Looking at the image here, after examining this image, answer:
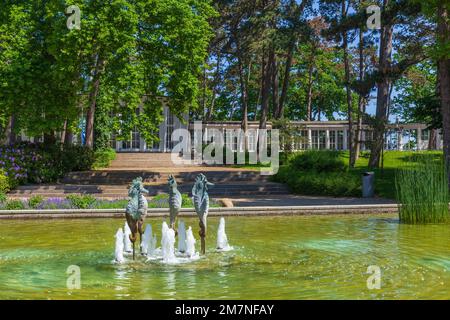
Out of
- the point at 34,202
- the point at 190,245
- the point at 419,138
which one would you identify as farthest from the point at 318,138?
the point at 190,245

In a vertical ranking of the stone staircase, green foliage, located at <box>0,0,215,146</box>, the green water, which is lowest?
the green water

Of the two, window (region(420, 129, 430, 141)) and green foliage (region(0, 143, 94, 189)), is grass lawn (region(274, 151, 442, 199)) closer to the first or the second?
green foliage (region(0, 143, 94, 189))

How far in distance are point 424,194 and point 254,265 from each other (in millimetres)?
7120

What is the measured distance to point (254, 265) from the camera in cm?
963

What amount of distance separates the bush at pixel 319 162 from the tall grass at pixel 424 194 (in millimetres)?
12846

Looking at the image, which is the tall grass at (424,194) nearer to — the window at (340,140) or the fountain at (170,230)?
the fountain at (170,230)

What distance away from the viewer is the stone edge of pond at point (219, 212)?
16922 mm

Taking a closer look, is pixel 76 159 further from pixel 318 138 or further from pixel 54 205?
pixel 318 138

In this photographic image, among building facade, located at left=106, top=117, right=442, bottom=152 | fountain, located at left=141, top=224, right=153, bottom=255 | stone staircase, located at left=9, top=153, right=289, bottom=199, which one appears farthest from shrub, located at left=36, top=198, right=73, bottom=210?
building facade, located at left=106, top=117, right=442, bottom=152

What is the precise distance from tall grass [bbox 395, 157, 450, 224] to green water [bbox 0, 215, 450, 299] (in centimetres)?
49

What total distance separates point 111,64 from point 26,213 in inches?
443

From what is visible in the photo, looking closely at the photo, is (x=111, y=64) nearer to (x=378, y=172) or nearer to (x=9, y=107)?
(x=9, y=107)

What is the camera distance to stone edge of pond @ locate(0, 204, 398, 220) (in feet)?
55.5
